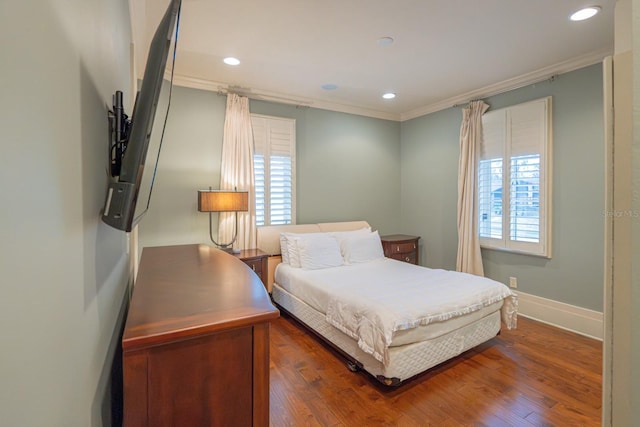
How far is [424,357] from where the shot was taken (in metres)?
2.24

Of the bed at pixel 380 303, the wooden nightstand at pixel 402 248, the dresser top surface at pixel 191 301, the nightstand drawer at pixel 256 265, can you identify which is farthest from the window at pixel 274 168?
the dresser top surface at pixel 191 301

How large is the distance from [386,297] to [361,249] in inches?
57.3

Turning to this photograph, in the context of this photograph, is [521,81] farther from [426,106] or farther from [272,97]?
[272,97]

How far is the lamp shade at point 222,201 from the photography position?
11.0 feet

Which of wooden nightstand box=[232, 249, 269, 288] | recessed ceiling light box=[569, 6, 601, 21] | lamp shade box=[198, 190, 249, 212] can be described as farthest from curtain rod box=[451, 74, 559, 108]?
wooden nightstand box=[232, 249, 269, 288]

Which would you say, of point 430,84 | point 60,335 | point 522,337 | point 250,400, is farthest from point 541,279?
point 60,335

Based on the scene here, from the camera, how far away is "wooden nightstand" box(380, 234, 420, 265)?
14.7 feet

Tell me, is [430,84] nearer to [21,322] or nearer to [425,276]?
[425,276]

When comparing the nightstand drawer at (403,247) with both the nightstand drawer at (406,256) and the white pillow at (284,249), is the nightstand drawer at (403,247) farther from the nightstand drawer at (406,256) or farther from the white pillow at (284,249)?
the white pillow at (284,249)

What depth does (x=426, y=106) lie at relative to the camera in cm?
472

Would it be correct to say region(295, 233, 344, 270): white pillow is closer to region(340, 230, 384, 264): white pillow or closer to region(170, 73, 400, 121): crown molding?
region(340, 230, 384, 264): white pillow

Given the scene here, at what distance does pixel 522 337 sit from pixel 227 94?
4221 mm

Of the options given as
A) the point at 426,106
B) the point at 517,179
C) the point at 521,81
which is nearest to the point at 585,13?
the point at 521,81

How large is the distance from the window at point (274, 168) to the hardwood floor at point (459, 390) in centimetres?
176
